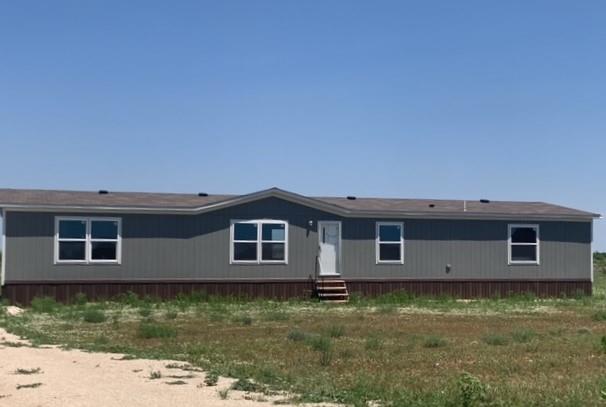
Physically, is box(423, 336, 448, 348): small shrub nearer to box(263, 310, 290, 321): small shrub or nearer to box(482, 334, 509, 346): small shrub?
box(482, 334, 509, 346): small shrub

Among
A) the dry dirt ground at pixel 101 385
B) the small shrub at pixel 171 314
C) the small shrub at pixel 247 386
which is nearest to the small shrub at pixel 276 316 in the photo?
the small shrub at pixel 171 314

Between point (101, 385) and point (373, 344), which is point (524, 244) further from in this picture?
point (101, 385)

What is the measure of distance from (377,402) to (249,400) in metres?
1.40

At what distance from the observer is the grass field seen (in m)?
10.3

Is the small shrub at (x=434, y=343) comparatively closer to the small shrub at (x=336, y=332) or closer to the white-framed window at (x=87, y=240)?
the small shrub at (x=336, y=332)

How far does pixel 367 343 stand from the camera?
49.6 feet

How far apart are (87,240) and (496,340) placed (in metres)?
14.8

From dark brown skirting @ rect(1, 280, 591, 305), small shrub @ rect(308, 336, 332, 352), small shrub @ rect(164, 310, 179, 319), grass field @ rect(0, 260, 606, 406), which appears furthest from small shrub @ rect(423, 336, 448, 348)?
dark brown skirting @ rect(1, 280, 591, 305)

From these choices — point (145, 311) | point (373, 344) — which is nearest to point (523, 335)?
point (373, 344)

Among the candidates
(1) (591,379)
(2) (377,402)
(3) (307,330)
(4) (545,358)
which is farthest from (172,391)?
(3) (307,330)

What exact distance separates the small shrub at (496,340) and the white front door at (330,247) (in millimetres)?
13125

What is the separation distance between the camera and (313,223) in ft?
95.7

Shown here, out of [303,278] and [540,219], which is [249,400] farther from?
[540,219]

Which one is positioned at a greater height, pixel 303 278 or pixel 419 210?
pixel 419 210
